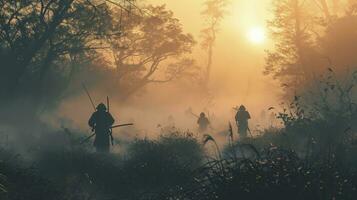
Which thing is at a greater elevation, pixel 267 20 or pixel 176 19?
pixel 176 19

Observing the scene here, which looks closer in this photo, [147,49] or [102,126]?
[102,126]

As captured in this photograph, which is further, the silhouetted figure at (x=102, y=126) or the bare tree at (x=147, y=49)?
the bare tree at (x=147, y=49)

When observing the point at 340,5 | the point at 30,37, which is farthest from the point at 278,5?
the point at 30,37

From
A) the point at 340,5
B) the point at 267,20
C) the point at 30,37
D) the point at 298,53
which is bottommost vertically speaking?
the point at 30,37

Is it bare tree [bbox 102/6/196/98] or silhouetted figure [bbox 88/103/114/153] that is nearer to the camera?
silhouetted figure [bbox 88/103/114/153]

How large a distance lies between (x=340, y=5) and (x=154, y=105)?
26.7 meters

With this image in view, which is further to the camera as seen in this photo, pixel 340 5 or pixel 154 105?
pixel 154 105

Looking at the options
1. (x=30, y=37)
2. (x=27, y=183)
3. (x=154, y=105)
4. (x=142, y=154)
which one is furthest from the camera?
(x=154, y=105)

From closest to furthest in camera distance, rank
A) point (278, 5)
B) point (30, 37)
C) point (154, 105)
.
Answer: point (30, 37) < point (278, 5) < point (154, 105)

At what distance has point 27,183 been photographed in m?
10.3

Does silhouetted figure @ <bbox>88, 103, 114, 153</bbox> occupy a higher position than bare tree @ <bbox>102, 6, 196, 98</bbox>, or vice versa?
bare tree @ <bbox>102, 6, 196, 98</bbox>

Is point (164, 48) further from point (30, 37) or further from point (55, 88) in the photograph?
point (30, 37)

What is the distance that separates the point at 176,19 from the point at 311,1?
10612 mm

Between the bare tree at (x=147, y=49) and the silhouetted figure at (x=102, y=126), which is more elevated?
the bare tree at (x=147, y=49)
